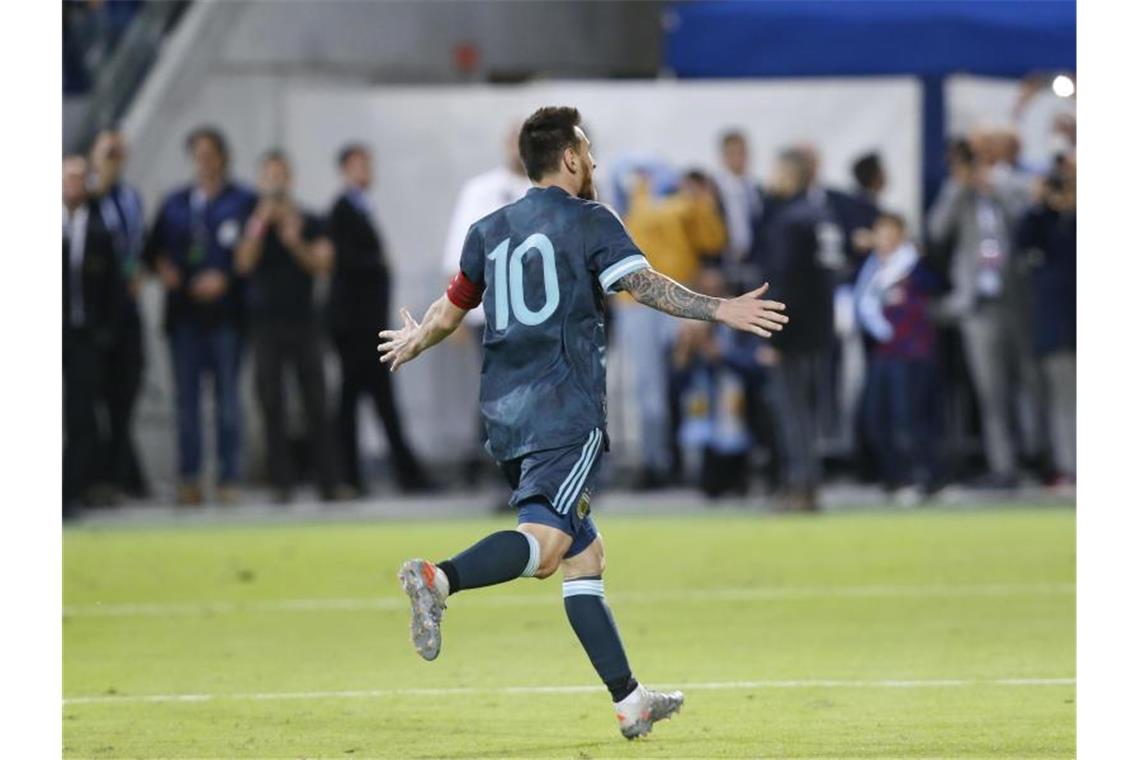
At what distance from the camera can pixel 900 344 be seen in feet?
66.5

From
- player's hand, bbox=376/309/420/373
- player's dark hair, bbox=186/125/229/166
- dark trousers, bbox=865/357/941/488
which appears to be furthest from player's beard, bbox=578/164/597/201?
dark trousers, bbox=865/357/941/488

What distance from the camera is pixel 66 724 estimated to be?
8859mm

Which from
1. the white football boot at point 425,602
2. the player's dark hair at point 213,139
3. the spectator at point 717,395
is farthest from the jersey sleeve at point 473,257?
the spectator at point 717,395

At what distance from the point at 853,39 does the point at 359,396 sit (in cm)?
521

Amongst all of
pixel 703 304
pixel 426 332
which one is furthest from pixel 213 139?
pixel 703 304

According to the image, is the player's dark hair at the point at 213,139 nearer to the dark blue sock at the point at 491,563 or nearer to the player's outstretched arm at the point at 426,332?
the player's outstretched arm at the point at 426,332

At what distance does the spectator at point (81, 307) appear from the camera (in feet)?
62.3

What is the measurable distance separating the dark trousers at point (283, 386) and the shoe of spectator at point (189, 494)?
2.05ft

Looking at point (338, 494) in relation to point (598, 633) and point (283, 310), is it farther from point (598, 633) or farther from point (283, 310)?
point (598, 633)

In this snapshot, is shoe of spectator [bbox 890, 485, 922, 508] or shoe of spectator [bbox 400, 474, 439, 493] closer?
shoe of spectator [bbox 890, 485, 922, 508]

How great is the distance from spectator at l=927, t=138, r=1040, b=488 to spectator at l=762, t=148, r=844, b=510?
4.45 feet

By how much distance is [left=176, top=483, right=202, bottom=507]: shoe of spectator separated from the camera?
2023cm

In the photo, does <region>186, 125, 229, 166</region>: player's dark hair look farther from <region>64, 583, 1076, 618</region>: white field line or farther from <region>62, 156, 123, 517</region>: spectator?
<region>64, 583, 1076, 618</region>: white field line
